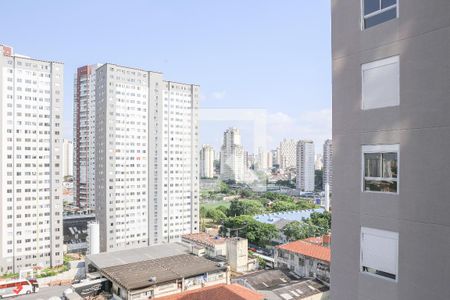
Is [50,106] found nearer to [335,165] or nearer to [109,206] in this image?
[109,206]

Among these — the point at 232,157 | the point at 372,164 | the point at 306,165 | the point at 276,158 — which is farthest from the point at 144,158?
the point at 276,158

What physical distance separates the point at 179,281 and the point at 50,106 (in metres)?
10.1

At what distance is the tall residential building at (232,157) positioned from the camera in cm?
1957

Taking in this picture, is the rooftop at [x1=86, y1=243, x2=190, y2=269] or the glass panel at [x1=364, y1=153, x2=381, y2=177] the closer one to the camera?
the glass panel at [x1=364, y1=153, x2=381, y2=177]

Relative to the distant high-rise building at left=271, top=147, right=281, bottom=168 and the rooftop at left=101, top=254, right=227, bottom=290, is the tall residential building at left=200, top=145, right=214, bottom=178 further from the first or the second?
the distant high-rise building at left=271, top=147, right=281, bottom=168

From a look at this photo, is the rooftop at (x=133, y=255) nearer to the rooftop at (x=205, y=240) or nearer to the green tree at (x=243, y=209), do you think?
the rooftop at (x=205, y=240)

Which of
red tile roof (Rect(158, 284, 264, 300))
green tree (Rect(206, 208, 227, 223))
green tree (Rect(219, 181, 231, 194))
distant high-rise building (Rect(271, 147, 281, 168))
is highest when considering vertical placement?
distant high-rise building (Rect(271, 147, 281, 168))

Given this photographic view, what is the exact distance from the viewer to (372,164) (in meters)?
1.52

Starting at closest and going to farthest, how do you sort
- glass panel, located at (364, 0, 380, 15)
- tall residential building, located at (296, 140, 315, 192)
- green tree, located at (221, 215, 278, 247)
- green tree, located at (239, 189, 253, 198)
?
glass panel, located at (364, 0, 380, 15) → green tree, located at (221, 215, 278, 247) → green tree, located at (239, 189, 253, 198) → tall residential building, located at (296, 140, 315, 192)

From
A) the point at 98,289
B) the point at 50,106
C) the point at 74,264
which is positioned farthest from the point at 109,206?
the point at 98,289

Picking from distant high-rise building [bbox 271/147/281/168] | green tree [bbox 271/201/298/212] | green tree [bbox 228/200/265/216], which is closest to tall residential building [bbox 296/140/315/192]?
distant high-rise building [bbox 271/147/281/168]

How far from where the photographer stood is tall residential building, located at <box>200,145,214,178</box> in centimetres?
2538

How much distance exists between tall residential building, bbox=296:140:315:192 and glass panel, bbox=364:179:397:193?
118 feet

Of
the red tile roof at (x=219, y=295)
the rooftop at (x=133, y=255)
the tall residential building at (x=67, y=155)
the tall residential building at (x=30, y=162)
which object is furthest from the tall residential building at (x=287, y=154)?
the red tile roof at (x=219, y=295)
